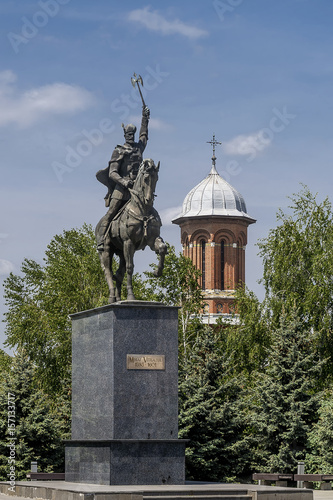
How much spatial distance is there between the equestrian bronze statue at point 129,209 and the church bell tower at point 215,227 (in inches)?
2489

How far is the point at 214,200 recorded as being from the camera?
82.4 meters

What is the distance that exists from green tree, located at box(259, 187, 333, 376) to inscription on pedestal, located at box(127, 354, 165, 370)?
17729mm

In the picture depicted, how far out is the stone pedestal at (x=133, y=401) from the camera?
52.4ft

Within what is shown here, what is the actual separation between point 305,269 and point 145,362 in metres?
20.3

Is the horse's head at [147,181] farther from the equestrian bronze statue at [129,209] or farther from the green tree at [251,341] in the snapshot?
the green tree at [251,341]

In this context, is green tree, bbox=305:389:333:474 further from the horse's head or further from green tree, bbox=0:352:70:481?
the horse's head

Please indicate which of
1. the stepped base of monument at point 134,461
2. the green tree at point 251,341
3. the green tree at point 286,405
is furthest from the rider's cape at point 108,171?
the green tree at point 251,341

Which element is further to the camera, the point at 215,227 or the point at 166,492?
the point at 215,227

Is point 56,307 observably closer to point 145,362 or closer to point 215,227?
point 145,362

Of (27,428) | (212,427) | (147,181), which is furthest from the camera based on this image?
(212,427)

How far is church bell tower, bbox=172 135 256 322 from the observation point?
269ft

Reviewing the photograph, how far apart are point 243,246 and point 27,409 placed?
58.6m

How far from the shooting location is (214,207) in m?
82.4

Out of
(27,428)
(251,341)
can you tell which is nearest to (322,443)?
(27,428)
